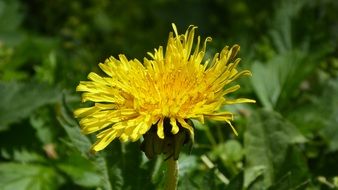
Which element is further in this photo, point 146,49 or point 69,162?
point 146,49

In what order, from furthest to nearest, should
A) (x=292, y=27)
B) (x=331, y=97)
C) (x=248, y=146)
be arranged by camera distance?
(x=292, y=27)
(x=331, y=97)
(x=248, y=146)

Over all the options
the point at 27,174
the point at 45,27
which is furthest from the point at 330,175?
the point at 45,27

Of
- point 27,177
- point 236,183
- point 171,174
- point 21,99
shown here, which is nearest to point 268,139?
point 236,183

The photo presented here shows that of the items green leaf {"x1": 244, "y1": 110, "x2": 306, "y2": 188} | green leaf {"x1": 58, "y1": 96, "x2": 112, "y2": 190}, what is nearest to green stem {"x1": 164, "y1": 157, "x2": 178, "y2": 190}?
green leaf {"x1": 58, "y1": 96, "x2": 112, "y2": 190}

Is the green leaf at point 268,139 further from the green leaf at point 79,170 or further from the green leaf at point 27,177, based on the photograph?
the green leaf at point 27,177

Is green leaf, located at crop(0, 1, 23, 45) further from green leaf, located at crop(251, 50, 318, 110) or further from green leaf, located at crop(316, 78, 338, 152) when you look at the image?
green leaf, located at crop(316, 78, 338, 152)

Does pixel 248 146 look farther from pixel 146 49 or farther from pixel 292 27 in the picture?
pixel 146 49
